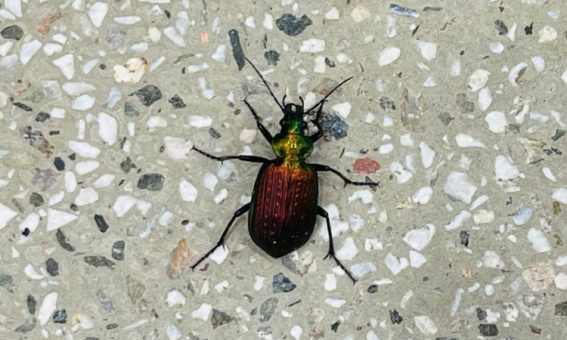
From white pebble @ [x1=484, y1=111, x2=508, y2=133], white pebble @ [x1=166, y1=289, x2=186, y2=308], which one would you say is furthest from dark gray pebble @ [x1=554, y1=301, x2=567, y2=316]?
white pebble @ [x1=166, y1=289, x2=186, y2=308]

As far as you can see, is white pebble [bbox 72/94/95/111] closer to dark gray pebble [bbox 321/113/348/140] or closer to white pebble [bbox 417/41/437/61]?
dark gray pebble [bbox 321/113/348/140]

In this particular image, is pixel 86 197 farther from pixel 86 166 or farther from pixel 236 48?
pixel 236 48

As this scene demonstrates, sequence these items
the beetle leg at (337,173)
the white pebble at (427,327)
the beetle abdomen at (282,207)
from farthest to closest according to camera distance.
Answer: the white pebble at (427,327)
the beetle leg at (337,173)
the beetle abdomen at (282,207)

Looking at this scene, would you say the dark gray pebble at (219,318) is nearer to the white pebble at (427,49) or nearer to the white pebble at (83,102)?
the white pebble at (83,102)

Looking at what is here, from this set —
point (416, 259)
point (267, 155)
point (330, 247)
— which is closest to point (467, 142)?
point (416, 259)

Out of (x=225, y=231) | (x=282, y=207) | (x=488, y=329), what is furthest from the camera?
(x=488, y=329)

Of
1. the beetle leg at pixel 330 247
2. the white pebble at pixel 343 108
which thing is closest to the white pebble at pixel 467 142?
the white pebble at pixel 343 108
